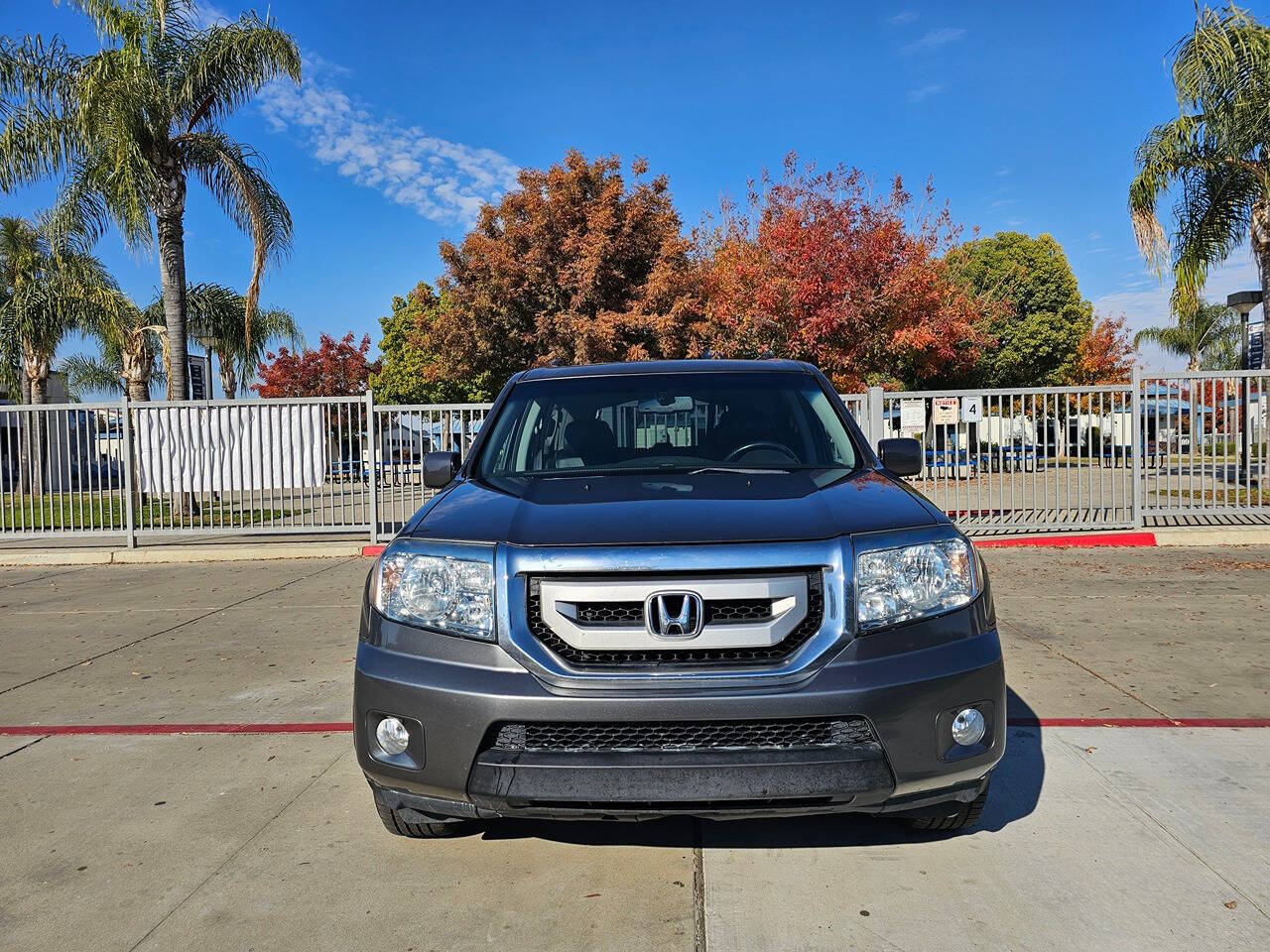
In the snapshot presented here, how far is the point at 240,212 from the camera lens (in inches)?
618

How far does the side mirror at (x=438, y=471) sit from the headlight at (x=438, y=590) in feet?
3.80

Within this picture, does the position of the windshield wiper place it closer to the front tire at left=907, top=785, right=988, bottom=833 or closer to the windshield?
the windshield

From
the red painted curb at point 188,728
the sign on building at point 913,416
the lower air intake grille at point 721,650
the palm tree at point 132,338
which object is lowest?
the red painted curb at point 188,728

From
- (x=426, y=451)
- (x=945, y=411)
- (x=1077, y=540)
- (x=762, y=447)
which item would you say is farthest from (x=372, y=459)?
(x=762, y=447)

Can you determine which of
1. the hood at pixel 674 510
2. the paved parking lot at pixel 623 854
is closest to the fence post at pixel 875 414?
the paved parking lot at pixel 623 854

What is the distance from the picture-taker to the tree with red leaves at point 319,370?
50438mm

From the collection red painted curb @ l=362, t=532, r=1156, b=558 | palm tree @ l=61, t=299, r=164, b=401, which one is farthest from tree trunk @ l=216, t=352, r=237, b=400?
red painted curb @ l=362, t=532, r=1156, b=558

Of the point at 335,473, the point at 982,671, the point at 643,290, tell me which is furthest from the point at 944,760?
the point at 643,290

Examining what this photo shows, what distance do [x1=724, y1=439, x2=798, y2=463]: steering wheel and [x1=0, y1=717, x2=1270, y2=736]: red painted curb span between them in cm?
174

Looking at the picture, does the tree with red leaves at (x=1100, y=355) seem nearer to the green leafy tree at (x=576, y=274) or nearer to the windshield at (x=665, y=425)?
the green leafy tree at (x=576, y=274)

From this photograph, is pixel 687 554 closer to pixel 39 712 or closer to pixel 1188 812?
pixel 1188 812

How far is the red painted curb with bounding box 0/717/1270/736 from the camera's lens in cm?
446

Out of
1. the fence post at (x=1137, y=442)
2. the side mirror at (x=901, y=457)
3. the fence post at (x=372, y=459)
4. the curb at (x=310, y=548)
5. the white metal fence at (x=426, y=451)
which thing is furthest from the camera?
the fence post at (x=372, y=459)

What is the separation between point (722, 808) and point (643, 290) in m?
20.2
